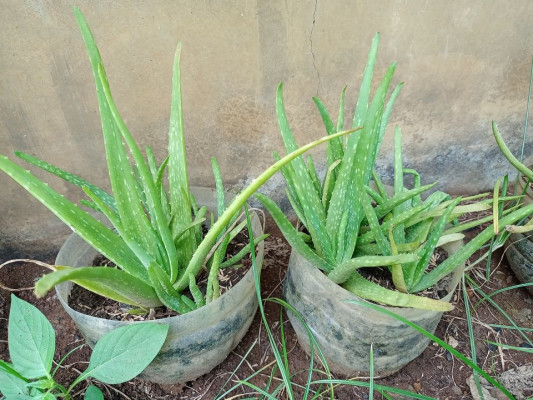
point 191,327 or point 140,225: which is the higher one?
point 140,225

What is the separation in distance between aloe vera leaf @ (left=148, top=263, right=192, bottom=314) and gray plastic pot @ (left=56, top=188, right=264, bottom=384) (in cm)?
4

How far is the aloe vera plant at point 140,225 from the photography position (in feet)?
1.89

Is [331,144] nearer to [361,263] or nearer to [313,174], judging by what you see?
[313,174]

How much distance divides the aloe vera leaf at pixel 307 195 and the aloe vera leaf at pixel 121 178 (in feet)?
0.82

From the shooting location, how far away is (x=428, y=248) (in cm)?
69

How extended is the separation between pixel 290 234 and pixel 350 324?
0.63 ft

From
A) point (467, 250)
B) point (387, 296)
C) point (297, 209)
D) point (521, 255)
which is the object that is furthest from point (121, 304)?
point (521, 255)

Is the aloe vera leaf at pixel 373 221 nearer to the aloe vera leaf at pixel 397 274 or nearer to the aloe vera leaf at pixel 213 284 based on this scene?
the aloe vera leaf at pixel 397 274

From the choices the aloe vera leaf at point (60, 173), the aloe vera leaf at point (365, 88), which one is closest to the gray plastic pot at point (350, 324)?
the aloe vera leaf at point (365, 88)

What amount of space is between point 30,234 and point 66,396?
1.54 feet

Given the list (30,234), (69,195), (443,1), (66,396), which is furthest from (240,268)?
(443,1)

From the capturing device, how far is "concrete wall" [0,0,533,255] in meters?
0.82

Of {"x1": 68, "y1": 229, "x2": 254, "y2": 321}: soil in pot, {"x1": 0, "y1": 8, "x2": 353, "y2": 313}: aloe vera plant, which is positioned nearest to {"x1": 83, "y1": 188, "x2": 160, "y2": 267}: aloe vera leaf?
{"x1": 0, "y1": 8, "x2": 353, "y2": 313}: aloe vera plant

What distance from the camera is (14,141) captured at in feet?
2.94
